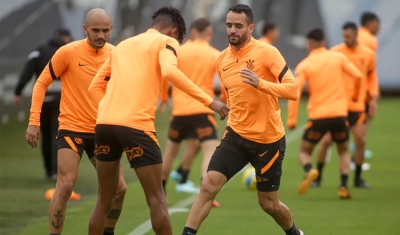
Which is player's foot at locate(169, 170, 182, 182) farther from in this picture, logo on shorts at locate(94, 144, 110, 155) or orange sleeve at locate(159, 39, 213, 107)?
orange sleeve at locate(159, 39, 213, 107)

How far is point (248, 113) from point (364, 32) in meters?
9.25

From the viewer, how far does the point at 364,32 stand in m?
17.9

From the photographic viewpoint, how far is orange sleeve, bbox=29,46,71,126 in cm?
934

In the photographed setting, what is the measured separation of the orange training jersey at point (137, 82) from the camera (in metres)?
8.20

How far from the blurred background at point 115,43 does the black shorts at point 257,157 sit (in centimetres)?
176

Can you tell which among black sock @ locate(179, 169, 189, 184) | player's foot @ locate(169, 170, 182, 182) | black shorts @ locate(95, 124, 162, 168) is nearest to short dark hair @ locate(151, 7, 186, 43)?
black shorts @ locate(95, 124, 162, 168)

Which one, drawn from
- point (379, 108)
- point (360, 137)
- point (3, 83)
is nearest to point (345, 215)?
point (360, 137)

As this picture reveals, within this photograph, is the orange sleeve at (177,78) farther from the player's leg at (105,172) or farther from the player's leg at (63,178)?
the player's leg at (63,178)

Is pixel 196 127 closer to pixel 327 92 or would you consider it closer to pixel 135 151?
pixel 327 92

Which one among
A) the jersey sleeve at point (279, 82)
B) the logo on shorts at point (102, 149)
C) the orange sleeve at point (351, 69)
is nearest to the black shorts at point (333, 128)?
the orange sleeve at point (351, 69)

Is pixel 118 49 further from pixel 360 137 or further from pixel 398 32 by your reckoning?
pixel 398 32

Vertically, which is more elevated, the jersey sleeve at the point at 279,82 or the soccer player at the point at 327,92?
the jersey sleeve at the point at 279,82

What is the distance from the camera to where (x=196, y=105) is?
13.4 m

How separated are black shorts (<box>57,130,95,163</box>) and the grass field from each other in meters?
1.62
